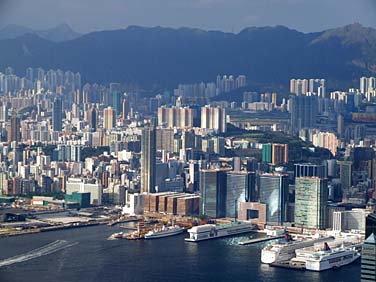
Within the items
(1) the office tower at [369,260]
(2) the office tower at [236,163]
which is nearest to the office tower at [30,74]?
(2) the office tower at [236,163]

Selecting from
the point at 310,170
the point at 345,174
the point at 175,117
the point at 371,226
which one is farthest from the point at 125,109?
the point at 371,226

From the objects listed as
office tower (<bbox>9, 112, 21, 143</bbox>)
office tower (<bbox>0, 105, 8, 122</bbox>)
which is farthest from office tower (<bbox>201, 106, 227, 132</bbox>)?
office tower (<bbox>0, 105, 8, 122</bbox>)

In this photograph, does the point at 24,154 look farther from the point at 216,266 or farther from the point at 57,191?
the point at 216,266

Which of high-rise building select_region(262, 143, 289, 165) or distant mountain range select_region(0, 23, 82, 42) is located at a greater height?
distant mountain range select_region(0, 23, 82, 42)

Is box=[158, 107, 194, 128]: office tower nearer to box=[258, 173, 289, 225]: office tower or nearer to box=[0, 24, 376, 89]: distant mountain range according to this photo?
box=[0, 24, 376, 89]: distant mountain range

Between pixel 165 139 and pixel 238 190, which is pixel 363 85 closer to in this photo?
pixel 165 139

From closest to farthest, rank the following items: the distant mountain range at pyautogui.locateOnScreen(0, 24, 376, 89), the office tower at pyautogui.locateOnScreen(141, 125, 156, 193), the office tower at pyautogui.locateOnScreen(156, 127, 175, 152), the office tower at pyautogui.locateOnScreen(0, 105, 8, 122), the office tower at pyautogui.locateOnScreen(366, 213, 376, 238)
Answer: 1. the office tower at pyautogui.locateOnScreen(366, 213, 376, 238)
2. the office tower at pyautogui.locateOnScreen(141, 125, 156, 193)
3. the office tower at pyautogui.locateOnScreen(156, 127, 175, 152)
4. the office tower at pyautogui.locateOnScreen(0, 105, 8, 122)
5. the distant mountain range at pyautogui.locateOnScreen(0, 24, 376, 89)

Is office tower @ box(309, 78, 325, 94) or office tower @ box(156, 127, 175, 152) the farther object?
office tower @ box(309, 78, 325, 94)

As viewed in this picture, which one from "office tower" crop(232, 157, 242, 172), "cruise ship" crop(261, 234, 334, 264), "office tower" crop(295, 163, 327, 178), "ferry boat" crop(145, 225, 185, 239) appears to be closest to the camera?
"cruise ship" crop(261, 234, 334, 264)

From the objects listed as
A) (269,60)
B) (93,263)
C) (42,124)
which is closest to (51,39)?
(42,124)
